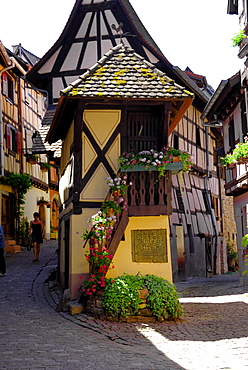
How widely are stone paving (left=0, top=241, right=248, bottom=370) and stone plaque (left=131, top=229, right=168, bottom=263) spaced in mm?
1329

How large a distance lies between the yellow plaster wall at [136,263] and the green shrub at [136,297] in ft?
2.67

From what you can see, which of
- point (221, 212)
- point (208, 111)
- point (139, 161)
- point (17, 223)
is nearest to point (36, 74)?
point (208, 111)

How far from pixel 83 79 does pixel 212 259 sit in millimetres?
15987

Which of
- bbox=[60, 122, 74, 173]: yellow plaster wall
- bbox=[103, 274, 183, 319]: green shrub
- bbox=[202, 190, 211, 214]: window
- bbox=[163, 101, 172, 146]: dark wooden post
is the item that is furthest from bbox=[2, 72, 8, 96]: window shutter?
bbox=[103, 274, 183, 319]: green shrub

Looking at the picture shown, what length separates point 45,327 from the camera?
391 inches

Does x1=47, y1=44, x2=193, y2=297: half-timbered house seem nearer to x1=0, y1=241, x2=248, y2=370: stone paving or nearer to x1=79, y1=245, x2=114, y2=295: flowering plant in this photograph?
x1=79, y1=245, x2=114, y2=295: flowering plant

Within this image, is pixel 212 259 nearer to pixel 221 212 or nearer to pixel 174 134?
pixel 221 212

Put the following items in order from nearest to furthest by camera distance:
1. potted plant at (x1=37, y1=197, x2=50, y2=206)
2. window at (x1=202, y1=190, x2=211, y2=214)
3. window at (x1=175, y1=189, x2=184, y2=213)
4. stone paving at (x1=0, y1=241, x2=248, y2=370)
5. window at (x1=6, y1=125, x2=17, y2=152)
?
stone paving at (x1=0, y1=241, x2=248, y2=370) < window at (x1=175, y1=189, x2=184, y2=213) < window at (x1=202, y1=190, x2=211, y2=214) < window at (x1=6, y1=125, x2=17, y2=152) < potted plant at (x1=37, y1=197, x2=50, y2=206)

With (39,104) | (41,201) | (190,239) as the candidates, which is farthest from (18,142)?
(190,239)

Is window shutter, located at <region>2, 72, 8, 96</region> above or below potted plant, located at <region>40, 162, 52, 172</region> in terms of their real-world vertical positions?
above

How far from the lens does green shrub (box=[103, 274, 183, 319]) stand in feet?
34.3

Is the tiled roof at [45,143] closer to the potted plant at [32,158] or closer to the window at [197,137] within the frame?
the window at [197,137]

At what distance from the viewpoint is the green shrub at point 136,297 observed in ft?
34.3

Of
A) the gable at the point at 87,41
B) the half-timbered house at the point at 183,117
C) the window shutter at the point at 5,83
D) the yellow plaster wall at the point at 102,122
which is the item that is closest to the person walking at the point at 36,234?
the half-timbered house at the point at 183,117
